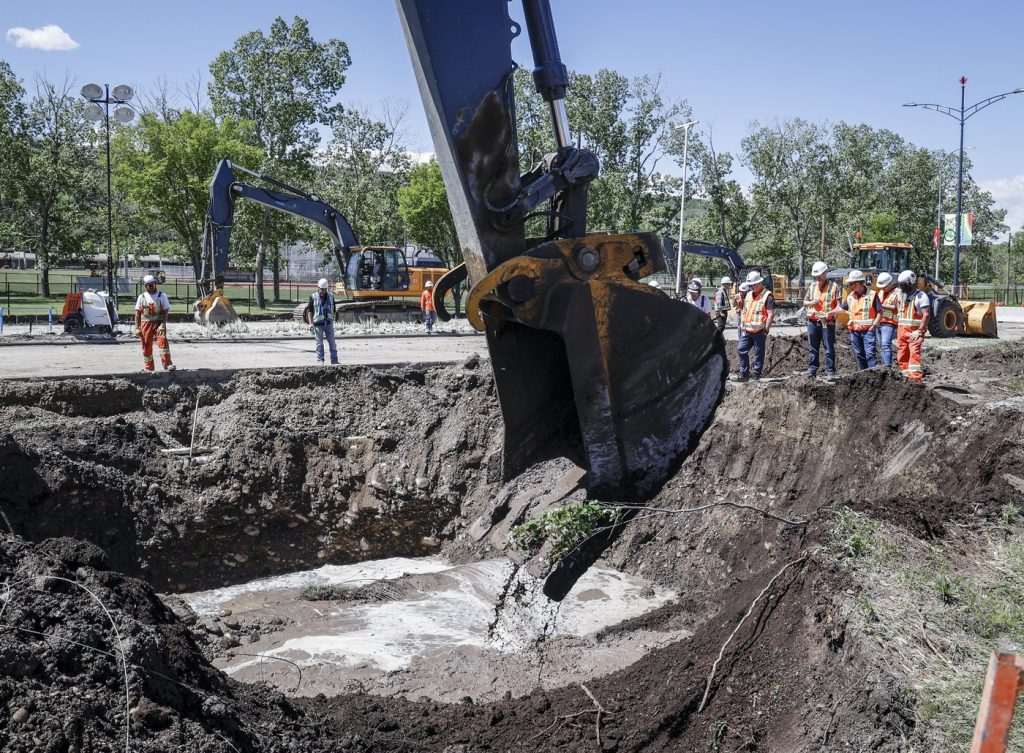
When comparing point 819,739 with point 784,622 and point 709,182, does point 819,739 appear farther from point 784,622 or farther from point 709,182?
point 709,182

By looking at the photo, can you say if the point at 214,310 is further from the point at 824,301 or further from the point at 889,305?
the point at 889,305

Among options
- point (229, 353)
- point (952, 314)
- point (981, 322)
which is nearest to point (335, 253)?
point (229, 353)

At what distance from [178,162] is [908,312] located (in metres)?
27.7

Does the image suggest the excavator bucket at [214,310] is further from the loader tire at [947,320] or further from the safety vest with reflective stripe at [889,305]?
the loader tire at [947,320]

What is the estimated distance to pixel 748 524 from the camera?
704 centimetres

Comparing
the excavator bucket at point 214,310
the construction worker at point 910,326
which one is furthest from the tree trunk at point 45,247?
the construction worker at point 910,326

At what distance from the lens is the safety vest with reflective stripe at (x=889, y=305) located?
10938 mm

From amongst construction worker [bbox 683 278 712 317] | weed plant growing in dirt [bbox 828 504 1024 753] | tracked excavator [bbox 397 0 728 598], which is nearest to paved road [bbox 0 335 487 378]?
construction worker [bbox 683 278 712 317]

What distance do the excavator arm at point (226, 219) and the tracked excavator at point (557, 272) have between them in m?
14.9

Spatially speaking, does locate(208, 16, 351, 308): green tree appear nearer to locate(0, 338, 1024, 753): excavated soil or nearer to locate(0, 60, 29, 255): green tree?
locate(0, 60, 29, 255): green tree

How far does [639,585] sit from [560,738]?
2979 millimetres

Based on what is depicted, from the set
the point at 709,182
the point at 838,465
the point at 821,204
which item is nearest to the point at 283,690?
the point at 838,465

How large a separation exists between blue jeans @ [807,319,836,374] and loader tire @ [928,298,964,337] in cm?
856

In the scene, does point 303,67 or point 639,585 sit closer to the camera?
point 639,585
